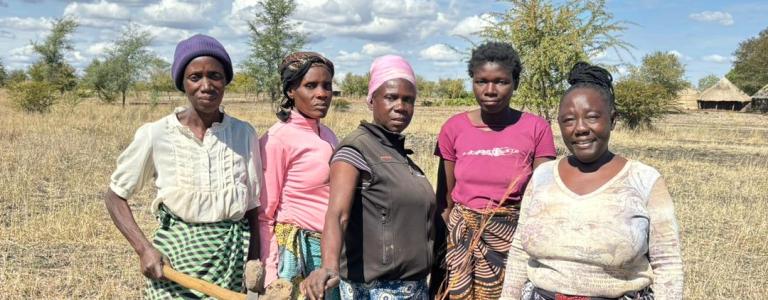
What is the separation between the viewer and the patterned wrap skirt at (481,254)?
2.81 metres

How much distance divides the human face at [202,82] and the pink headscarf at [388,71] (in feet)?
1.92

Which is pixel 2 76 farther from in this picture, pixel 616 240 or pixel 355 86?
pixel 616 240

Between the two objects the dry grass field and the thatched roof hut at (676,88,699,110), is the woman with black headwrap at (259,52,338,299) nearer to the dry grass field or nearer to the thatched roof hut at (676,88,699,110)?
the dry grass field

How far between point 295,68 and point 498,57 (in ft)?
3.10

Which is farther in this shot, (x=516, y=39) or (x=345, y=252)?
(x=516, y=39)

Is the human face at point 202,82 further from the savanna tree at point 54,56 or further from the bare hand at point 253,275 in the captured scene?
the savanna tree at point 54,56

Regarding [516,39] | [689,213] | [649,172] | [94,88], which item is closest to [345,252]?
[649,172]

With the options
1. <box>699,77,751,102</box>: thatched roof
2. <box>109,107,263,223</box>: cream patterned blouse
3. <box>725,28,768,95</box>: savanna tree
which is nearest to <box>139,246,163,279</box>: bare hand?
<box>109,107,263,223</box>: cream patterned blouse

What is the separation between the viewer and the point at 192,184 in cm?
225

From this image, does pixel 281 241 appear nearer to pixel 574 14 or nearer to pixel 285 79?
pixel 285 79

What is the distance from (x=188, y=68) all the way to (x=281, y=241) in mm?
756

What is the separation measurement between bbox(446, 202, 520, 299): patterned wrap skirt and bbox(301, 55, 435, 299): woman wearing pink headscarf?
44 cm

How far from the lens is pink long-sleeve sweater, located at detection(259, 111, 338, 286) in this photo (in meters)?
2.47

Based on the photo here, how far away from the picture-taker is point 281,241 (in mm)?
2484
